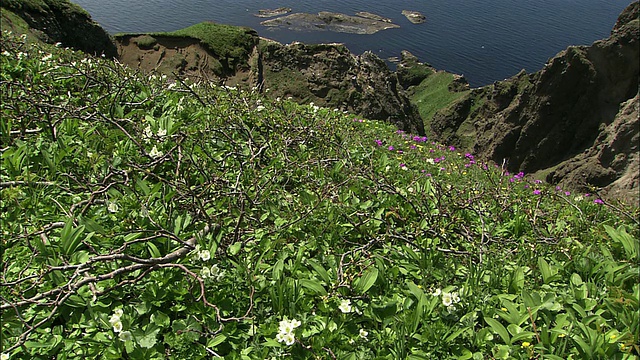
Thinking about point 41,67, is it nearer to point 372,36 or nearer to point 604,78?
point 604,78

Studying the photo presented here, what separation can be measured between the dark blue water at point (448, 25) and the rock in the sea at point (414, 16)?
1169 mm

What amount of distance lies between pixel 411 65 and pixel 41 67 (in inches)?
2151

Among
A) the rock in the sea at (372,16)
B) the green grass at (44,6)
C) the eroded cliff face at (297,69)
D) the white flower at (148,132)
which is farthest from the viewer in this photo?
the rock in the sea at (372,16)

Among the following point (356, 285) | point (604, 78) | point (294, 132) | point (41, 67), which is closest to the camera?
point (356, 285)

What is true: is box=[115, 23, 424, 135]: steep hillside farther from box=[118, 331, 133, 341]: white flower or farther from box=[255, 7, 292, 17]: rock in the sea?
box=[255, 7, 292, 17]: rock in the sea

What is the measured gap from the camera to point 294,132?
5.15 metres

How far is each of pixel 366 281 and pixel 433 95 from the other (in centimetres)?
5019

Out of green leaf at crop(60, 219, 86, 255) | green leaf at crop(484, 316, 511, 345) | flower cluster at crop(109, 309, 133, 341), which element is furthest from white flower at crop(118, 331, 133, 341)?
green leaf at crop(484, 316, 511, 345)

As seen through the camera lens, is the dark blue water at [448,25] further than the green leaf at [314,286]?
Yes

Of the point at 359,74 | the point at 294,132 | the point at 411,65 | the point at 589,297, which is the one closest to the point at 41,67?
the point at 294,132

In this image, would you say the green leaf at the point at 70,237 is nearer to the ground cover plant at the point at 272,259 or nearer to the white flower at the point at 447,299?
the ground cover plant at the point at 272,259

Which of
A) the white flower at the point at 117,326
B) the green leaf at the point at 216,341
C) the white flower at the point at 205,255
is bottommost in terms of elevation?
the green leaf at the point at 216,341

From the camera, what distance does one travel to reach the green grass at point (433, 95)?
48.0m

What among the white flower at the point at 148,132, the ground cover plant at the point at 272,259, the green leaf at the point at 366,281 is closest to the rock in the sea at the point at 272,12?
the ground cover plant at the point at 272,259
